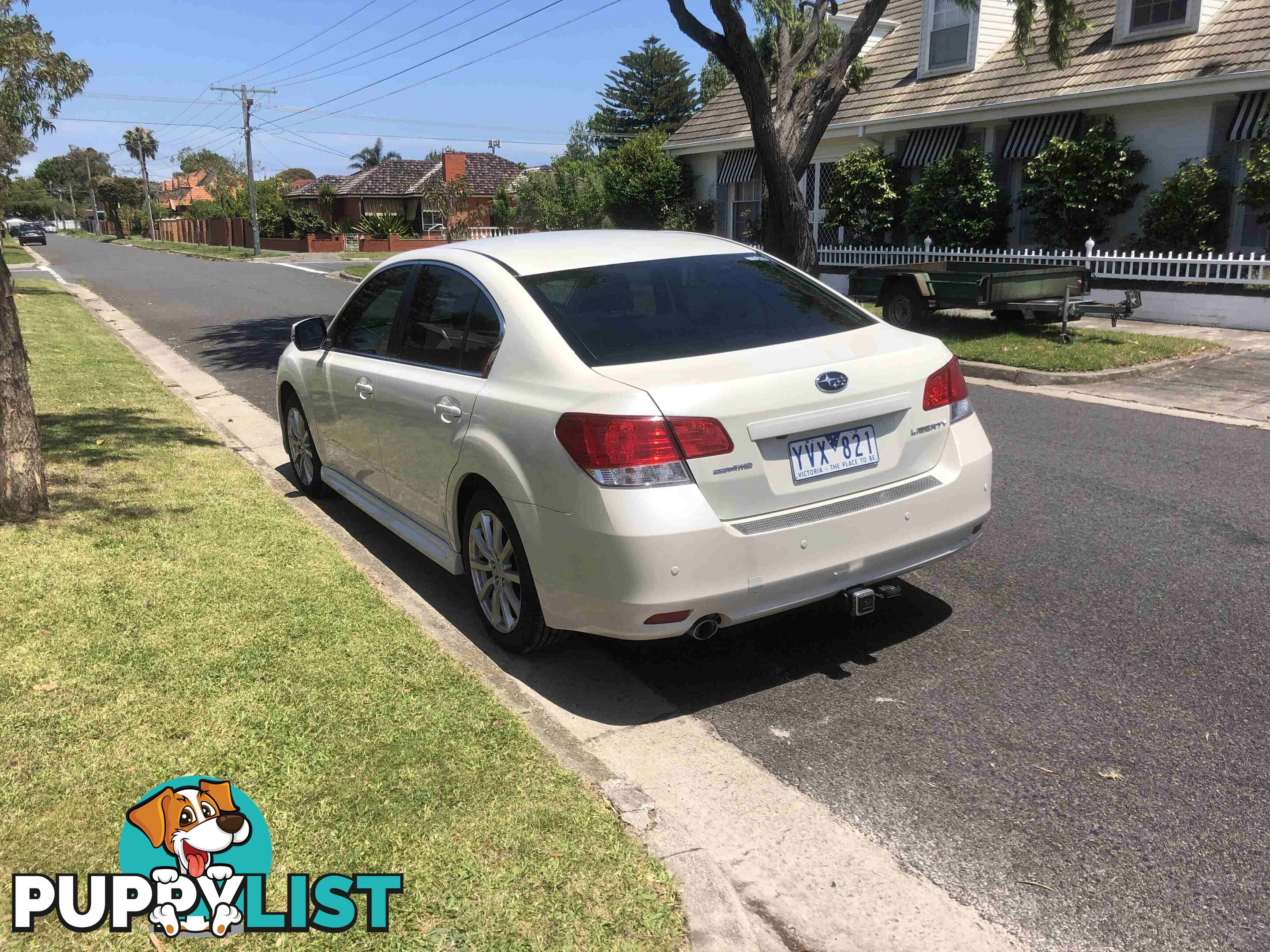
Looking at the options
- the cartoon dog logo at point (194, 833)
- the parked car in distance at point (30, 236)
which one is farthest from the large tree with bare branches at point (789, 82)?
the parked car in distance at point (30, 236)

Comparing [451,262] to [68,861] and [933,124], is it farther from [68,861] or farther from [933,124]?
[933,124]

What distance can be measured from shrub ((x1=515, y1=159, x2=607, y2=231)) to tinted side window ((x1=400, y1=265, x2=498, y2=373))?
29.7 meters

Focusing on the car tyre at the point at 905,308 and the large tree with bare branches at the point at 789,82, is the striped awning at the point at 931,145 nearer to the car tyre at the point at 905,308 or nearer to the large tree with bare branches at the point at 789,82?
the large tree with bare branches at the point at 789,82

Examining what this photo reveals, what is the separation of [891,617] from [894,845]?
5.79ft

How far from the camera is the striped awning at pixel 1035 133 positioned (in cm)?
1873

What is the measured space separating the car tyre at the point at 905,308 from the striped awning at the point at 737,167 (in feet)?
43.7

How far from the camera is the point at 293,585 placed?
4996mm

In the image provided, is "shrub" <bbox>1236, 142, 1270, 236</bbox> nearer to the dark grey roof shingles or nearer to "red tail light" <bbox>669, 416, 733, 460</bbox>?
the dark grey roof shingles

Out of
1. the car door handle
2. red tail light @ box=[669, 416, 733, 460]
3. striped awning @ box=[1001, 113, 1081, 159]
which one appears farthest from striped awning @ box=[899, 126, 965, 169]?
red tail light @ box=[669, 416, 733, 460]

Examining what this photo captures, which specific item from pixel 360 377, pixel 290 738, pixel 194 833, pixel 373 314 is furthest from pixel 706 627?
pixel 373 314

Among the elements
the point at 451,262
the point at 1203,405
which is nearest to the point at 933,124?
the point at 1203,405

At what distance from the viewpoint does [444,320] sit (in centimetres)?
480

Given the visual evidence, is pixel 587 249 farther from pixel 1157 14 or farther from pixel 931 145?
pixel 931 145

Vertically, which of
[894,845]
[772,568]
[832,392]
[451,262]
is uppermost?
[451,262]
